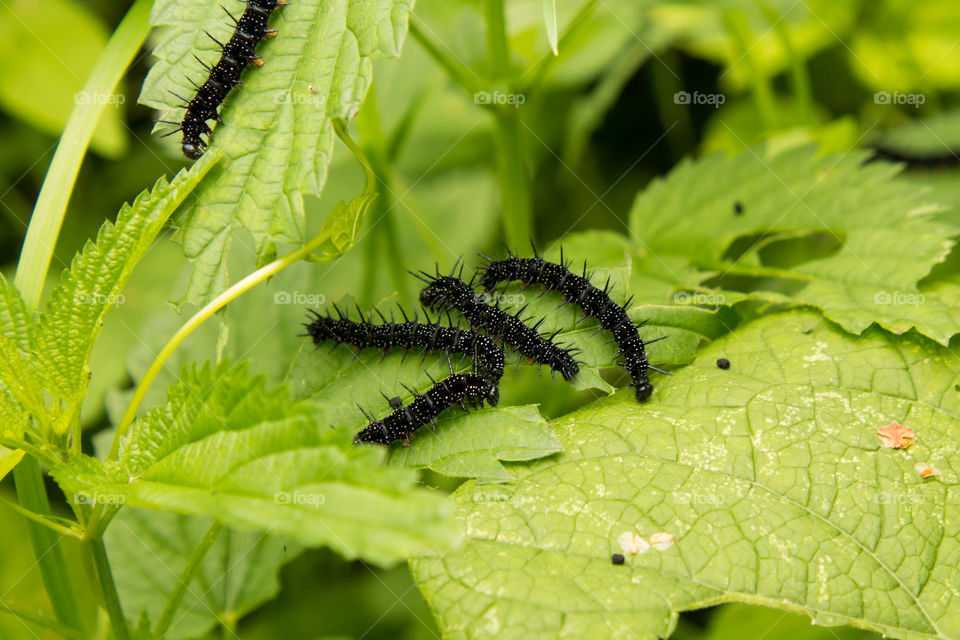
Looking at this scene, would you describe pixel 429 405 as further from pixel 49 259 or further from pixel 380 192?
pixel 380 192

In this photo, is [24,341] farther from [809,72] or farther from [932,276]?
[809,72]

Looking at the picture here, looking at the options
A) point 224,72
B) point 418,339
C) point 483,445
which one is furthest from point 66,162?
point 483,445

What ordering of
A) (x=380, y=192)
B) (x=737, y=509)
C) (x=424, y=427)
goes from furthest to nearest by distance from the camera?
1. (x=380, y=192)
2. (x=424, y=427)
3. (x=737, y=509)

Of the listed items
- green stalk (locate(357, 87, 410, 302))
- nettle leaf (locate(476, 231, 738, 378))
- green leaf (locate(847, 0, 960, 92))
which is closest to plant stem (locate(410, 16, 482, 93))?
green stalk (locate(357, 87, 410, 302))

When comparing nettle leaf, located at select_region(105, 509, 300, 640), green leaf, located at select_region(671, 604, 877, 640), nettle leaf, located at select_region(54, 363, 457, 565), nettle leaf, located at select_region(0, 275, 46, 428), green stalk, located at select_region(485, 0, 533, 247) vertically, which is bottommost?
green leaf, located at select_region(671, 604, 877, 640)

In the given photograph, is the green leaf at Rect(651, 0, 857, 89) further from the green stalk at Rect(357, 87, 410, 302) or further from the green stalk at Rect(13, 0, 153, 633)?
the green stalk at Rect(13, 0, 153, 633)

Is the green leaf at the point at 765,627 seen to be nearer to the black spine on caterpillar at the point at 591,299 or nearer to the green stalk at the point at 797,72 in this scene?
the black spine on caterpillar at the point at 591,299
